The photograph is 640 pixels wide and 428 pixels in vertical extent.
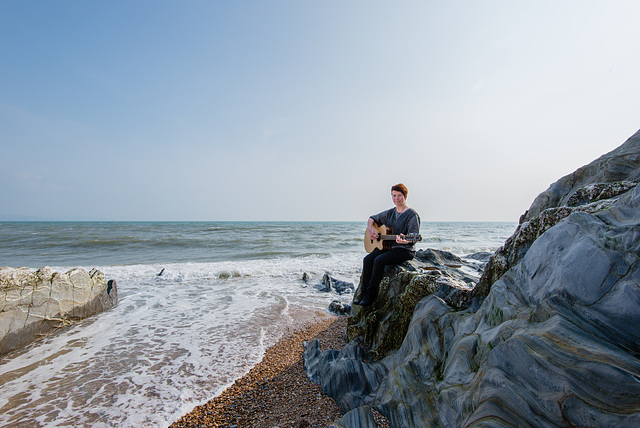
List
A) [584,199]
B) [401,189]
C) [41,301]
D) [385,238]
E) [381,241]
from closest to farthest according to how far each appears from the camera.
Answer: [584,199] → [401,189] → [385,238] → [381,241] → [41,301]

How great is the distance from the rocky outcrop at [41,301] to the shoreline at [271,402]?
209 inches

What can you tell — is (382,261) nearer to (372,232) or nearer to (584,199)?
(372,232)

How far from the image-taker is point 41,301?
23.6 ft

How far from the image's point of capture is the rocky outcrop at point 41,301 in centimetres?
650

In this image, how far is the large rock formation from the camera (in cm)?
183

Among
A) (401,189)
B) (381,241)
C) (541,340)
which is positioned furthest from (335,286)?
(541,340)

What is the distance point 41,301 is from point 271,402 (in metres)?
6.72

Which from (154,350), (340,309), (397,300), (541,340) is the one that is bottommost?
(154,350)

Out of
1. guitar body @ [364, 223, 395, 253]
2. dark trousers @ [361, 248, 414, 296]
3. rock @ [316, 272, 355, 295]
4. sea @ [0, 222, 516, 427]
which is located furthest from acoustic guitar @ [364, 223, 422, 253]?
rock @ [316, 272, 355, 295]

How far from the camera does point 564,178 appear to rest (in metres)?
5.08

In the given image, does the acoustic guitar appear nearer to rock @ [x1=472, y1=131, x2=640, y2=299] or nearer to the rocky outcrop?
rock @ [x1=472, y1=131, x2=640, y2=299]

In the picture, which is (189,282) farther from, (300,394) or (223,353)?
(300,394)

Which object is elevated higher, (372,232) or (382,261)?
(372,232)

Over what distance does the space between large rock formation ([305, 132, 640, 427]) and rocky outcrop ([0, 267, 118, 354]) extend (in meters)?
7.17
